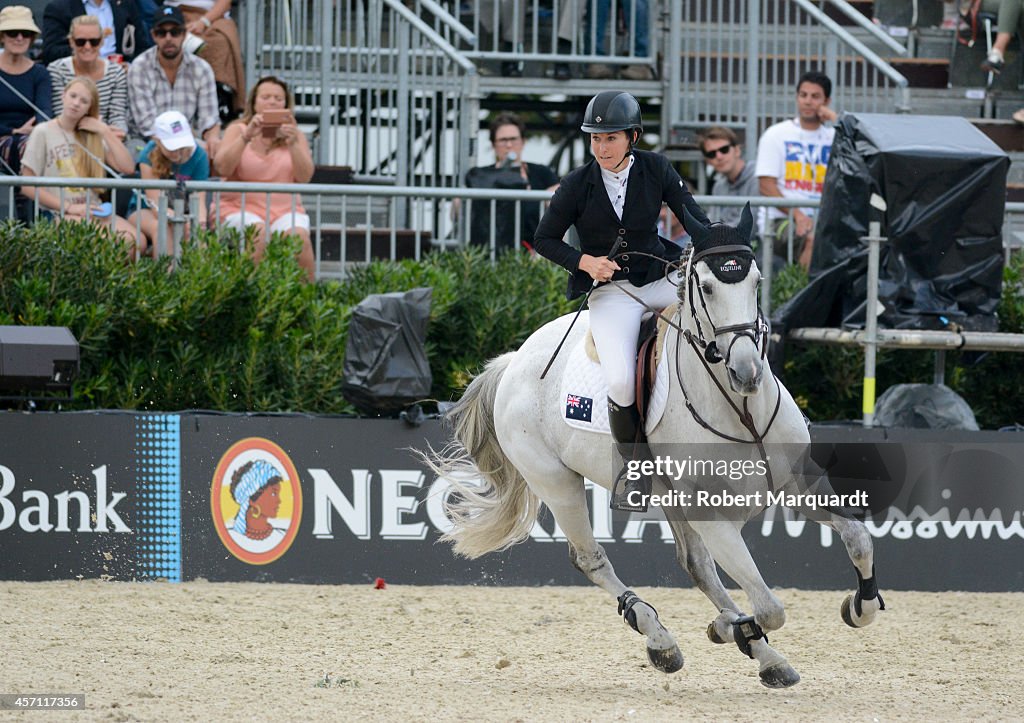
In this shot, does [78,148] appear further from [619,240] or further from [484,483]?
[619,240]

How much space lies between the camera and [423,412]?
1030 centimetres

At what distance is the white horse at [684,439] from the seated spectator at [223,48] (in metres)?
5.88

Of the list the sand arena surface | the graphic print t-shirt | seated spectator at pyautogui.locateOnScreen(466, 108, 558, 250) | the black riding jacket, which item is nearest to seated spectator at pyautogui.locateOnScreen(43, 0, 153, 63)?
seated spectator at pyautogui.locateOnScreen(466, 108, 558, 250)

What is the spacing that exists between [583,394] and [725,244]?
4.37 feet

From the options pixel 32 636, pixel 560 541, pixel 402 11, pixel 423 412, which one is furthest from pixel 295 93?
pixel 32 636

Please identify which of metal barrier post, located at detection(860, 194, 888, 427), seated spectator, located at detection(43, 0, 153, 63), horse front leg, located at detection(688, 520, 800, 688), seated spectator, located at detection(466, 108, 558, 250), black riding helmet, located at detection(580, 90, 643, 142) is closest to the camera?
horse front leg, located at detection(688, 520, 800, 688)

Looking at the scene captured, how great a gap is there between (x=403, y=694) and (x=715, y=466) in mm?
1767

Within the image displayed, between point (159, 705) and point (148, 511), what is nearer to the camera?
point (159, 705)

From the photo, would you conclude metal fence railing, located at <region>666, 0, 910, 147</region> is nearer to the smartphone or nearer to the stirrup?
the smartphone

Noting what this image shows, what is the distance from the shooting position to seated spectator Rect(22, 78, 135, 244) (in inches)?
434

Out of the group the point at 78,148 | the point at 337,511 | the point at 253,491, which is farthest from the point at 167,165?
the point at 337,511

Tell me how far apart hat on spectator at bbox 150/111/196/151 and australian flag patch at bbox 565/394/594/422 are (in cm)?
505

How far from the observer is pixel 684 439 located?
22.2ft

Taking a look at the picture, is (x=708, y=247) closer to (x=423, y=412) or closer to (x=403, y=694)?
(x=403, y=694)
